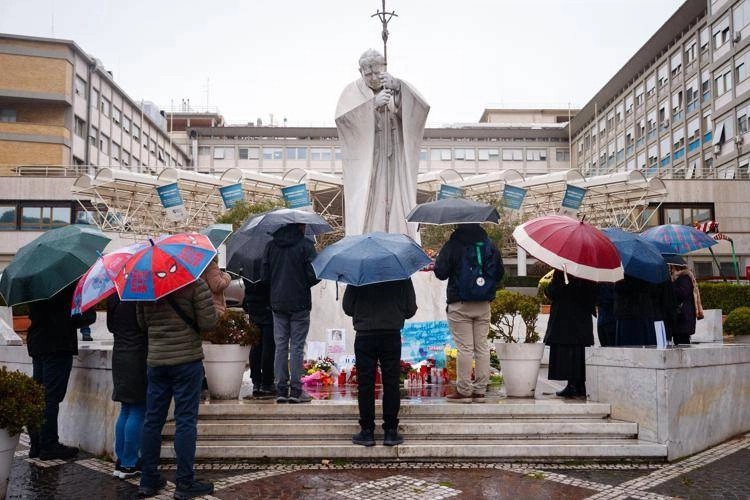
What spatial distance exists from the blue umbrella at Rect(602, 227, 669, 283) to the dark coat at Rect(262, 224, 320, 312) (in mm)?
3250

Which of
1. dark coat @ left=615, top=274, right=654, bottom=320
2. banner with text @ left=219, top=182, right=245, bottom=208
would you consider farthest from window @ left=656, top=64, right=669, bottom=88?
dark coat @ left=615, top=274, right=654, bottom=320

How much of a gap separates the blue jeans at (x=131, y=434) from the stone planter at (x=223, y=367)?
1426 millimetres

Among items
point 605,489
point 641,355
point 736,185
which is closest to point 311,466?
point 605,489

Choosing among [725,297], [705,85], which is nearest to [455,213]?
[725,297]

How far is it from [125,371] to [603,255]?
454cm

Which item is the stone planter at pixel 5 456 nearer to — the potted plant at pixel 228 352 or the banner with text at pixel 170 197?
the potted plant at pixel 228 352

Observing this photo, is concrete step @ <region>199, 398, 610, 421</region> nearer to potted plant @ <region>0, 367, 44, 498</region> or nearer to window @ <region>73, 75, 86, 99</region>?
potted plant @ <region>0, 367, 44, 498</region>

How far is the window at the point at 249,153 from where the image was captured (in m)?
70.2

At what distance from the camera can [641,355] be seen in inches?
260

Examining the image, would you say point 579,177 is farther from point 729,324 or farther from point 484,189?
point 729,324

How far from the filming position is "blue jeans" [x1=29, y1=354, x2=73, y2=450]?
646cm

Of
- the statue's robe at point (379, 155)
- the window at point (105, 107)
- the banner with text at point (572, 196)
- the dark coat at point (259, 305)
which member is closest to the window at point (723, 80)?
the banner with text at point (572, 196)

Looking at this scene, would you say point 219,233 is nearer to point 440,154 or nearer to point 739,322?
point 739,322

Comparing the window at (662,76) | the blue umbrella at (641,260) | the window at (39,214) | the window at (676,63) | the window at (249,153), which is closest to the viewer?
the blue umbrella at (641,260)
